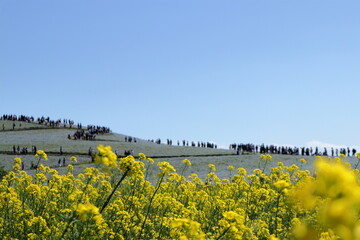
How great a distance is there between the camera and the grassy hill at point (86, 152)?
46.8 meters

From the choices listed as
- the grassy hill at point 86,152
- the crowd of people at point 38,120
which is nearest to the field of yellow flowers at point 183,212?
the grassy hill at point 86,152

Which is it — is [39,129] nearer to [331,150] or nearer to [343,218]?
[331,150]

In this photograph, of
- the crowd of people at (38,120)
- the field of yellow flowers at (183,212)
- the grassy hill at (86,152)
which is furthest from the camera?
the crowd of people at (38,120)

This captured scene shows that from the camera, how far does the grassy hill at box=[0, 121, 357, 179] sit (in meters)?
46.8

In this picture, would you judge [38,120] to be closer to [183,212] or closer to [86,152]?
[86,152]

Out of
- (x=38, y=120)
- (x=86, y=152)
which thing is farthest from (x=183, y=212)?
(x=38, y=120)

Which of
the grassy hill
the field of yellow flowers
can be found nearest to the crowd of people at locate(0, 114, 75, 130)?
the grassy hill

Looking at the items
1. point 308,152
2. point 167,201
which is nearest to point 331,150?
point 308,152

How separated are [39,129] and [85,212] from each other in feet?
322

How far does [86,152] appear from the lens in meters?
61.8

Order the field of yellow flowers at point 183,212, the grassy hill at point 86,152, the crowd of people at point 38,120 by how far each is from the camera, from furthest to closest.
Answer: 1. the crowd of people at point 38,120
2. the grassy hill at point 86,152
3. the field of yellow flowers at point 183,212

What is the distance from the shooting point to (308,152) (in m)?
76.4

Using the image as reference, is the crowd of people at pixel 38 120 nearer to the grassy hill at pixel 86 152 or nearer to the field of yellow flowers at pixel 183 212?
the grassy hill at pixel 86 152

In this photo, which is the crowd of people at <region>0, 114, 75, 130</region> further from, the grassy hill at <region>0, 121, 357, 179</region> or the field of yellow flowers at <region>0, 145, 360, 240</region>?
the field of yellow flowers at <region>0, 145, 360, 240</region>
